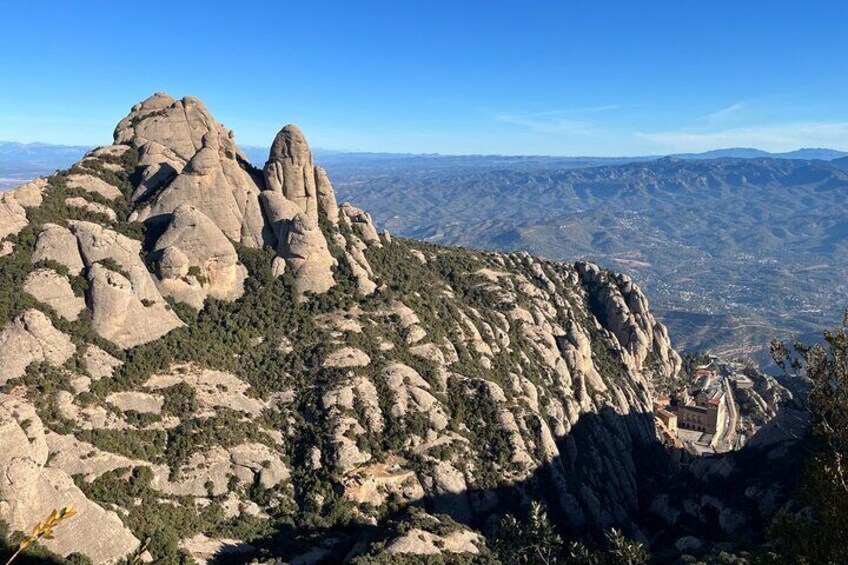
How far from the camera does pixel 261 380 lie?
84625 millimetres

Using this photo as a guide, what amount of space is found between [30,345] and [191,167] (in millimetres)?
39400

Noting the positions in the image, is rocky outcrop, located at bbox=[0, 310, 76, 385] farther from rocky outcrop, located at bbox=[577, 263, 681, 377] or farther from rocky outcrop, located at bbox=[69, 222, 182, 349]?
rocky outcrop, located at bbox=[577, 263, 681, 377]

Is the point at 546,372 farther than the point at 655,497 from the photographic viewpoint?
Yes

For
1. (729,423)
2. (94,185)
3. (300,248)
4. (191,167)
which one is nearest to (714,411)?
(729,423)

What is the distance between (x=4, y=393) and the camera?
6388cm

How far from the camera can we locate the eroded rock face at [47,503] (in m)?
51.5

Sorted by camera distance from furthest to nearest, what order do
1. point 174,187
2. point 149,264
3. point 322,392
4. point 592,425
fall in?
point 592,425 < point 174,187 < point 149,264 < point 322,392

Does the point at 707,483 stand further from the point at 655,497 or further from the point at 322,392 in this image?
the point at 322,392

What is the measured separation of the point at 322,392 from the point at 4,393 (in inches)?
1442

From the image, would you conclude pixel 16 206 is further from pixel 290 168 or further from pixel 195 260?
pixel 290 168

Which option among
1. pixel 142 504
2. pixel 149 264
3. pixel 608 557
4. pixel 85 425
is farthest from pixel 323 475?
pixel 149 264

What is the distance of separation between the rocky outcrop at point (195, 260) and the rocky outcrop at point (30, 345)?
18.3 meters

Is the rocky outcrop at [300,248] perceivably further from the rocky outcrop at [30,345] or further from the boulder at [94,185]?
the rocky outcrop at [30,345]

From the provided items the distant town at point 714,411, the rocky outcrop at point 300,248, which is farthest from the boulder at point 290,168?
the distant town at point 714,411
